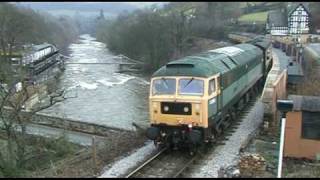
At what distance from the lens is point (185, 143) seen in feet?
55.3

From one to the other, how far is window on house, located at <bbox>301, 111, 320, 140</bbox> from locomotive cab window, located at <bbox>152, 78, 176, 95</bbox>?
4309mm

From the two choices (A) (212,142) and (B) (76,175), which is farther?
(A) (212,142)

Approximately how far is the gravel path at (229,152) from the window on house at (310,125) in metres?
2.33

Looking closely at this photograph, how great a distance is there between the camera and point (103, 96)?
48156 millimetres

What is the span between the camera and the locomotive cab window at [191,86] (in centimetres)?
1672

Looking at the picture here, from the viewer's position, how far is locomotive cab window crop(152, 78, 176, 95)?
16953 mm

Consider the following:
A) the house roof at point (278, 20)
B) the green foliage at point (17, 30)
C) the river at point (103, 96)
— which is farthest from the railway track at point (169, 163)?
the house roof at point (278, 20)

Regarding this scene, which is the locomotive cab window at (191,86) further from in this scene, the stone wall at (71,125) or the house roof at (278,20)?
the house roof at (278,20)

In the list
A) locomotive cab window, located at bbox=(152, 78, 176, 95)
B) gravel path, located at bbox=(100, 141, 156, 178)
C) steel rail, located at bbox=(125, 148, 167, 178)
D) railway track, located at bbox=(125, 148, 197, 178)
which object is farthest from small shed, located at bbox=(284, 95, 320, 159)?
gravel path, located at bbox=(100, 141, 156, 178)

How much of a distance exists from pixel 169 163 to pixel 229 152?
7.59 ft

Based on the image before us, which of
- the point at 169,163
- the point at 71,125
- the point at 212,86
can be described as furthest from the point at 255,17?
the point at 169,163

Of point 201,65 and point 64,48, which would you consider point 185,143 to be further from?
point 64,48

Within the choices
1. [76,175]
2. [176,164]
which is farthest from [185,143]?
[76,175]

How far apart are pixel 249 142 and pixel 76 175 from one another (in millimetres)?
6852
